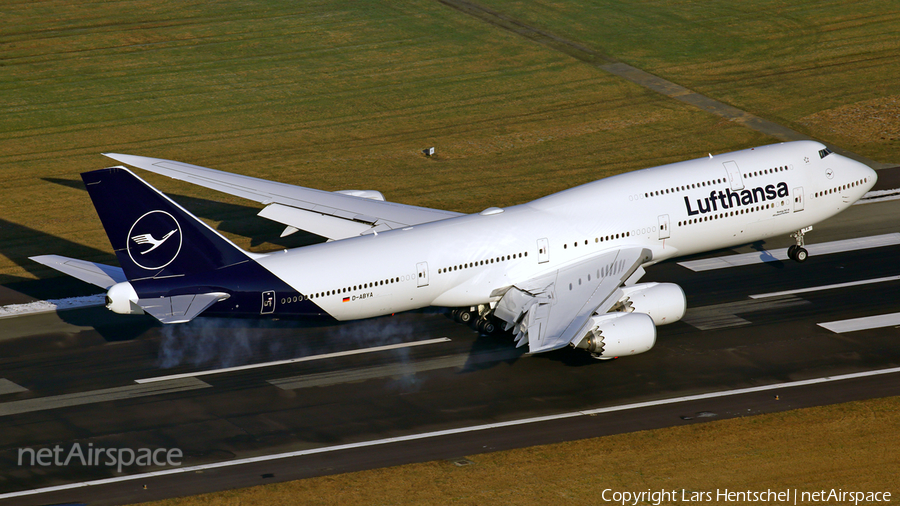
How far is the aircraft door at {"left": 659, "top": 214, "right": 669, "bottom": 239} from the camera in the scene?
131ft

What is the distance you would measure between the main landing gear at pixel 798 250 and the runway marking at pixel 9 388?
109 feet

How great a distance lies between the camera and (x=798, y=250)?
43.9 metres

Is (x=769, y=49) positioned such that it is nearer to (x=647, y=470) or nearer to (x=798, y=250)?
(x=798, y=250)

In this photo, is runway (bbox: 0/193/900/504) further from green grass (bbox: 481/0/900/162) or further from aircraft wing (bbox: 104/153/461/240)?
green grass (bbox: 481/0/900/162)

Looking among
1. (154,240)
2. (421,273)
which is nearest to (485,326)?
(421,273)

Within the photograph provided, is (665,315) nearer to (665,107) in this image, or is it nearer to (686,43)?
(665,107)

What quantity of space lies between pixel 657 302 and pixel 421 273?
930cm

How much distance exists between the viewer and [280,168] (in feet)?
185

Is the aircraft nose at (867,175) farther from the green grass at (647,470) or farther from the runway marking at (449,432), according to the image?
the green grass at (647,470)

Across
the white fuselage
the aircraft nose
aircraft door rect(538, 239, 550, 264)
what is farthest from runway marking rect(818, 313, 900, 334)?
aircraft door rect(538, 239, 550, 264)

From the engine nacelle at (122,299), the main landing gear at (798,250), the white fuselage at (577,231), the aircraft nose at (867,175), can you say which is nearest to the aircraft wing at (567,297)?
the white fuselage at (577,231)

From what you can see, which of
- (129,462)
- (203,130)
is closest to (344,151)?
(203,130)

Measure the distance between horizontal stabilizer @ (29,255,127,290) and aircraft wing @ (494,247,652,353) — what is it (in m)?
14.8

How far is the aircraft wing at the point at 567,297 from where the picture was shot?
35.0m
